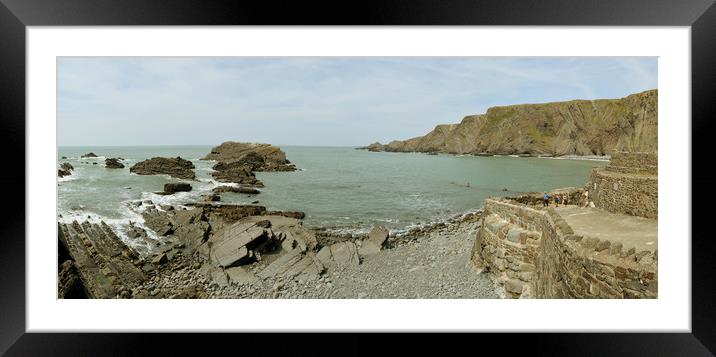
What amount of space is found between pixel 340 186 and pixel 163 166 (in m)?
4.09

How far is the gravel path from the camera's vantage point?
581 cm

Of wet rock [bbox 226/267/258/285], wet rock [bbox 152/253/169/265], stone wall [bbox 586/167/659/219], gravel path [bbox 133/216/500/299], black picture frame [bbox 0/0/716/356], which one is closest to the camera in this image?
black picture frame [bbox 0/0/716/356]

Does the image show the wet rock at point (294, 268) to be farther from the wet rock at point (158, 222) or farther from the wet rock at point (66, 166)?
the wet rock at point (66, 166)

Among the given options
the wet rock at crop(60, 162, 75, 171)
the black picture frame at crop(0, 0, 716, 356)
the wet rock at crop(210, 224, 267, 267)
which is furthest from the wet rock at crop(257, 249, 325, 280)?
the wet rock at crop(60, 162, 75, 171)

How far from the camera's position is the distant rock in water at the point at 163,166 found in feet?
25.2

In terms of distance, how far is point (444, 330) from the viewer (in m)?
3.06

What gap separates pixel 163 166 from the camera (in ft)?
25.9

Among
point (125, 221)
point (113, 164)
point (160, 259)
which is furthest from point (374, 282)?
point (113, 164)

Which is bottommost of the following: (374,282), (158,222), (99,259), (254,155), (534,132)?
(374,282)

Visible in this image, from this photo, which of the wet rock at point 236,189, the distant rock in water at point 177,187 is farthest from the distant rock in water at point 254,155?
the distant rock in water at point 177,187

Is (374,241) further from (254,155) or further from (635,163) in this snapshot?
(635,163)

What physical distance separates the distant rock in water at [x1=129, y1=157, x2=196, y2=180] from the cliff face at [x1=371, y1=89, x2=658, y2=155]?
5.46 m

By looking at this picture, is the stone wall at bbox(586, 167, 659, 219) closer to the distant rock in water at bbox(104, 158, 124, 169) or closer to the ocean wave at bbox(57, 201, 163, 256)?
the ocean wave at bbox(57, 201, 163, 256)
